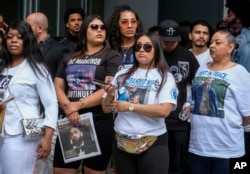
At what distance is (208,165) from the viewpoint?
459 centimetres

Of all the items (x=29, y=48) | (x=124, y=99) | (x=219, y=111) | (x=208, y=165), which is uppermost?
(x=29, y=48)

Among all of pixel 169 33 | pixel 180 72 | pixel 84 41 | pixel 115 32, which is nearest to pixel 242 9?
pixel 169 33

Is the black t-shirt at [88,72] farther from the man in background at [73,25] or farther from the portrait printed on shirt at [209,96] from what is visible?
the man in background at [73,25]

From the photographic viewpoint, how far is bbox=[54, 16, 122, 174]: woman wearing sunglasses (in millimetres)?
4742

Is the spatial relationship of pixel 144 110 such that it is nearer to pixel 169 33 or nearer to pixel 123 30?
pixel 123 30

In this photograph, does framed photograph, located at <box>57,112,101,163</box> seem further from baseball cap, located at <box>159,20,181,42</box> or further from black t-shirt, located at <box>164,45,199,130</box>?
baseball cap, located at <box>159,20,181,42</box>

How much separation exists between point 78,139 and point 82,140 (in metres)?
0.04

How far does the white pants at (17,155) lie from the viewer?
4082 millimetres

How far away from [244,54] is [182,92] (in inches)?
28.3

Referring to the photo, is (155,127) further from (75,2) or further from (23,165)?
(75,2)

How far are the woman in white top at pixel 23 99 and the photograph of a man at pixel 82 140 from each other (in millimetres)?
569

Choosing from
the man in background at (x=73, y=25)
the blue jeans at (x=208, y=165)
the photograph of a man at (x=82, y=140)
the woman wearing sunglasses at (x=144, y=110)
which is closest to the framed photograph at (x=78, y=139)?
the photograph of a man at (x=82, y=140)

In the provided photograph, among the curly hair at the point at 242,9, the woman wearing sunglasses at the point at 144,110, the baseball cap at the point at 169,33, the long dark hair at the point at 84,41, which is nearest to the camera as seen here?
the woman wearing sunglasses at the point at 144,110

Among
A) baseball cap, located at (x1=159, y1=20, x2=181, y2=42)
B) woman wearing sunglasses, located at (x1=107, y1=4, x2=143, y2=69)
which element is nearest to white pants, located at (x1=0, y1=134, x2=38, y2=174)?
woman wearing sunglasses, located at (x1=107, y1=4, x2=143, y2=69)
